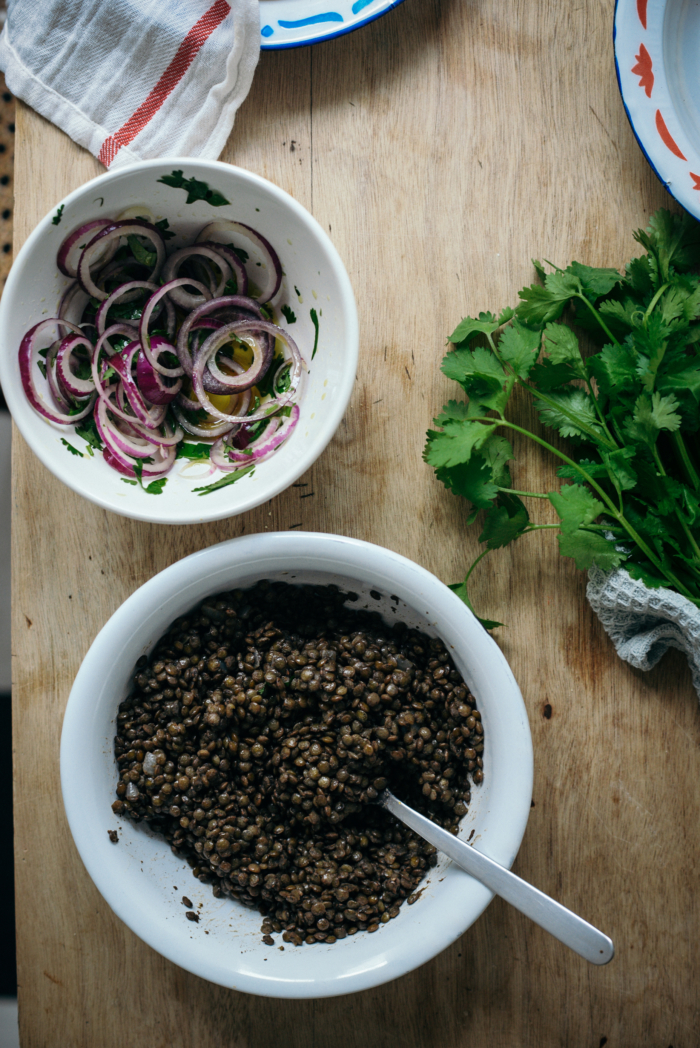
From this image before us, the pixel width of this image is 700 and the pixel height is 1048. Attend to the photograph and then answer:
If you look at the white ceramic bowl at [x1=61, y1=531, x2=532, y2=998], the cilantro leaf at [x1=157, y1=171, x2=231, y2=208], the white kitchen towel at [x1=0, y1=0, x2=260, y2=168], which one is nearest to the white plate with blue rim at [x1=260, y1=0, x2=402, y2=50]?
the white kitchen towel at [x1=0, y1=0, x2=260, y2=168]

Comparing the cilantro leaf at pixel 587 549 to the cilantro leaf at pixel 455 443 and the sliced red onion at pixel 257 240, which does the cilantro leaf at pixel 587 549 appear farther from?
the sliced red onion at pixel 257 240

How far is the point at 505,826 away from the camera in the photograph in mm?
1255

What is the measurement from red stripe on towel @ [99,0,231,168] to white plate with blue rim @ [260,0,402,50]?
112mm

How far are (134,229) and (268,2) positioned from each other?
568 millimetres

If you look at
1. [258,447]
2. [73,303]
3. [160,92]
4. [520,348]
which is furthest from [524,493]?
[160,92]

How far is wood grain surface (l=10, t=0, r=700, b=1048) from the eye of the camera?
1.49m

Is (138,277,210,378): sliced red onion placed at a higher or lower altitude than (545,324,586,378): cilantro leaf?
lower

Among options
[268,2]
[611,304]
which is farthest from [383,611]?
[268,2]

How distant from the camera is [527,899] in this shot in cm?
121

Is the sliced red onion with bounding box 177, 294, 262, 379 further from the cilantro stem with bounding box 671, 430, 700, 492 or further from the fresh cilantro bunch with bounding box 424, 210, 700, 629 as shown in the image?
the cilantro stem with bounding box 671, 430, 700, 492

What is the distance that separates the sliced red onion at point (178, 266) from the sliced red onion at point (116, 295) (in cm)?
4

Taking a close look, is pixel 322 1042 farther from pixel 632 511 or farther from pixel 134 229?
pixel 134 229

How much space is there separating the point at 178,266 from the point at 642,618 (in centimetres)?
123

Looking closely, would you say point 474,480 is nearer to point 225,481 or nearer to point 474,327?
point 474,327
